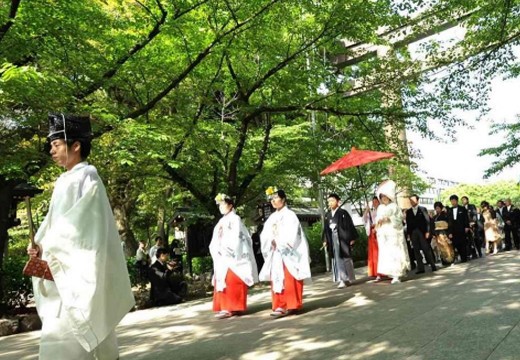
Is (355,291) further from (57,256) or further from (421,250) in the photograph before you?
(57,256)

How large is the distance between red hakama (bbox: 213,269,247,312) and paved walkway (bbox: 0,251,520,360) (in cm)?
23

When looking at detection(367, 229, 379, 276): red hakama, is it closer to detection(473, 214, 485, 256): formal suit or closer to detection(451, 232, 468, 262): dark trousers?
detection(451, 232, 468, 262): dark trousers

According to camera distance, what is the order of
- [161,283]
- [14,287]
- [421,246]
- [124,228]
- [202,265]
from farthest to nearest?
1. [124,228]
2. [202,265]
3. [421,246]
4. [161,283]
5. [14,287]

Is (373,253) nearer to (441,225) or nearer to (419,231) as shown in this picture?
(419,231)

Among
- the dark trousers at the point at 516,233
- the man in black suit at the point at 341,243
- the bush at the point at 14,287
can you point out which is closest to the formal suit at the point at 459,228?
the man in black suit at the point at 341,243

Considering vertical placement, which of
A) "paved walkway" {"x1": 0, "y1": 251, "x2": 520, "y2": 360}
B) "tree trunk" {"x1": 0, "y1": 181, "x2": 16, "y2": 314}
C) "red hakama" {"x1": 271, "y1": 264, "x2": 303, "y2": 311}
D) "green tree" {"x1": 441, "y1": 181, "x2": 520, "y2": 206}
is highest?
"green tree" {"x1": 441, "y1": 181, "x2": 520, "y2": 206}

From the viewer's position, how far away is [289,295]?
718 centimetres

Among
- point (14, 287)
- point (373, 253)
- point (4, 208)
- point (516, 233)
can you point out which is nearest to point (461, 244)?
point (373, 253)

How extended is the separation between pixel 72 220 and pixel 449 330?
394cm

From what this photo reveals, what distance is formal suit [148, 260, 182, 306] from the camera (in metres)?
10.6

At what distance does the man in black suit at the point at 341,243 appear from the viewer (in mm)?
9797

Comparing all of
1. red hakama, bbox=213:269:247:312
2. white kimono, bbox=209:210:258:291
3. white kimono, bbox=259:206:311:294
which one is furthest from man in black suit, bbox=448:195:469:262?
red hakama, bbox=213:269:247:312

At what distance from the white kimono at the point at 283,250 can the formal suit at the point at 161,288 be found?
3644mm

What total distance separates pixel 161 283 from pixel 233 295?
349 cm
